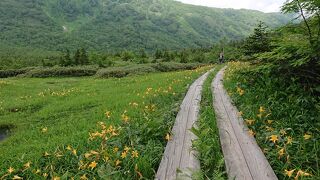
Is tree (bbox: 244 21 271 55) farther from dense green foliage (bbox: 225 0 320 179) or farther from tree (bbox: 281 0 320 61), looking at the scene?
tree (bbox: 281 0 320 61)

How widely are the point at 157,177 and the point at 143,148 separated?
156 cm

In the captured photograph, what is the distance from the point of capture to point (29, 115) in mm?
14922

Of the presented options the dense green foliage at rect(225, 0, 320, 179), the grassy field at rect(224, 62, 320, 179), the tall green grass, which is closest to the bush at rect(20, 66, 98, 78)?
the dense green foliage at rect(225, 0, 320, 179)

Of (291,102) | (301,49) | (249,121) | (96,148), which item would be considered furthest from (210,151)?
(301,49)

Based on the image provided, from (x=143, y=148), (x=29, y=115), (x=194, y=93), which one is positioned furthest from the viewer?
(x=29, y=115)

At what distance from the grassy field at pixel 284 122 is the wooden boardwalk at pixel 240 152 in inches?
9.6

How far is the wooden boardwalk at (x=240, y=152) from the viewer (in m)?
5.20

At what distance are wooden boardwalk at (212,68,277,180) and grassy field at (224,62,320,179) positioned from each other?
9.6 inches

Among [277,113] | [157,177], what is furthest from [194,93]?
[157,177]

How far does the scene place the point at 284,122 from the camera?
774cm

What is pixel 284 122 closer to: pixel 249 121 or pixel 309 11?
pixel 249 121

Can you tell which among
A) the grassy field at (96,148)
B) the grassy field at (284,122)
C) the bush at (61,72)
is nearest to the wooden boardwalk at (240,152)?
the grassy field at (284,122)

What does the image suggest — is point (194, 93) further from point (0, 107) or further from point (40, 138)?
point (0, 107)

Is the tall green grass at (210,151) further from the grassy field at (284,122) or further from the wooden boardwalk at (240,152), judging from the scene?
the grassy field at (284,122)
